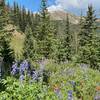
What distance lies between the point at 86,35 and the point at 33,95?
39.6 m

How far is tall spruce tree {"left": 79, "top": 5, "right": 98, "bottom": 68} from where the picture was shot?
42250 mm

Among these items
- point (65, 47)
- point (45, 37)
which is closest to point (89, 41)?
point (45, 37)

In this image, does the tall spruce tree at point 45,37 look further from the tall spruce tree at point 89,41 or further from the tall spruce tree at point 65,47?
the tall spruce tree at point 65,47

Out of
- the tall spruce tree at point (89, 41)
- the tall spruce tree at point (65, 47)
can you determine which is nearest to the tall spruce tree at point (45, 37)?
the tall spruce tree at point (89, 41)

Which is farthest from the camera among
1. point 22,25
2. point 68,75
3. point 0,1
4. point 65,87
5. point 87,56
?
point 22,25

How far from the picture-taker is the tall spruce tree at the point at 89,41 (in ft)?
139

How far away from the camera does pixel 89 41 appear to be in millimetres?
43406

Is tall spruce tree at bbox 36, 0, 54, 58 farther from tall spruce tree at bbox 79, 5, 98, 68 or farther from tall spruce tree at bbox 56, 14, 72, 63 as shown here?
tall spruce tree at bbox 56, 14, 72, 63

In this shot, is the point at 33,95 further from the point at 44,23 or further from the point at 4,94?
the point at 44,23

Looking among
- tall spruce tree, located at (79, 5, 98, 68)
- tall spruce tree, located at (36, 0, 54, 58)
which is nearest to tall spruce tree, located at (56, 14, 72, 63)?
tall spruce tree, located at (79, 5, 98, 68)

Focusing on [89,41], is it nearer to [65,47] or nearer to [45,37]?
[45,37]

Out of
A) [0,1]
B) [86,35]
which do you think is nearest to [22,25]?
[86,35]

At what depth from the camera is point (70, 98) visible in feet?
23.7

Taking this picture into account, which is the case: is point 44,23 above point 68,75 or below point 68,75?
above
